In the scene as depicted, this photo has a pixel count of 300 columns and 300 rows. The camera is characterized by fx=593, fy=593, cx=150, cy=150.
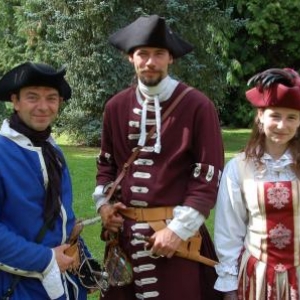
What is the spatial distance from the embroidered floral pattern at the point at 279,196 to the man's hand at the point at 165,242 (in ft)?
1.58

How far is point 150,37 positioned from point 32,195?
94 centimetres

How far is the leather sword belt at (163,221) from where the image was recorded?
295 cm

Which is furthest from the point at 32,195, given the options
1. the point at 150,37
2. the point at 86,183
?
the point at 86,183

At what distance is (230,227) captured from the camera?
9.68 feet

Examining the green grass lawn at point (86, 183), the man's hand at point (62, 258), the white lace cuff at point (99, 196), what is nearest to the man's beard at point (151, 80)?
the white lace cuff at point (99, 196)

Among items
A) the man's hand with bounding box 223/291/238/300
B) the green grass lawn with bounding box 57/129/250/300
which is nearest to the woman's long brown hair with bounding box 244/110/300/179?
the man's hand with bounding box 223/291/238/300

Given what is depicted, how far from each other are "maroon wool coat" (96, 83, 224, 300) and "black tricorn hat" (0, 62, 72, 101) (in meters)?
0.49

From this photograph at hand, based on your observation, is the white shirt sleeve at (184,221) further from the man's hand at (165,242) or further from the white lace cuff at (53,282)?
the white lace cuff at (53,282)

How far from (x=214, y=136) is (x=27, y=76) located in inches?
37.0

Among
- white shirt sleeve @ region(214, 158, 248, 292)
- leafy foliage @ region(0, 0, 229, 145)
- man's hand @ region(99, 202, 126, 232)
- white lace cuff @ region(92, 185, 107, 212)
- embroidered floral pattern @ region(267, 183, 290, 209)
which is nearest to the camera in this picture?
embroidered floral pattern @ region(267, 183, 290, 209)

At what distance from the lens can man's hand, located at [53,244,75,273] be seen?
2.69 m

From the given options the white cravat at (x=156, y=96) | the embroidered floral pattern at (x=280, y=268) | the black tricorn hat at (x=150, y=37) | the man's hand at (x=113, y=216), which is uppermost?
the black tricorn hat at (x=150, y=37)

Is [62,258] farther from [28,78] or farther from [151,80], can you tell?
[151,80]

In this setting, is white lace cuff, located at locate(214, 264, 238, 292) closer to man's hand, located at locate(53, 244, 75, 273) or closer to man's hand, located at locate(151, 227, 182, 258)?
man's hand, located at locate(151, 227, 182, 258)
